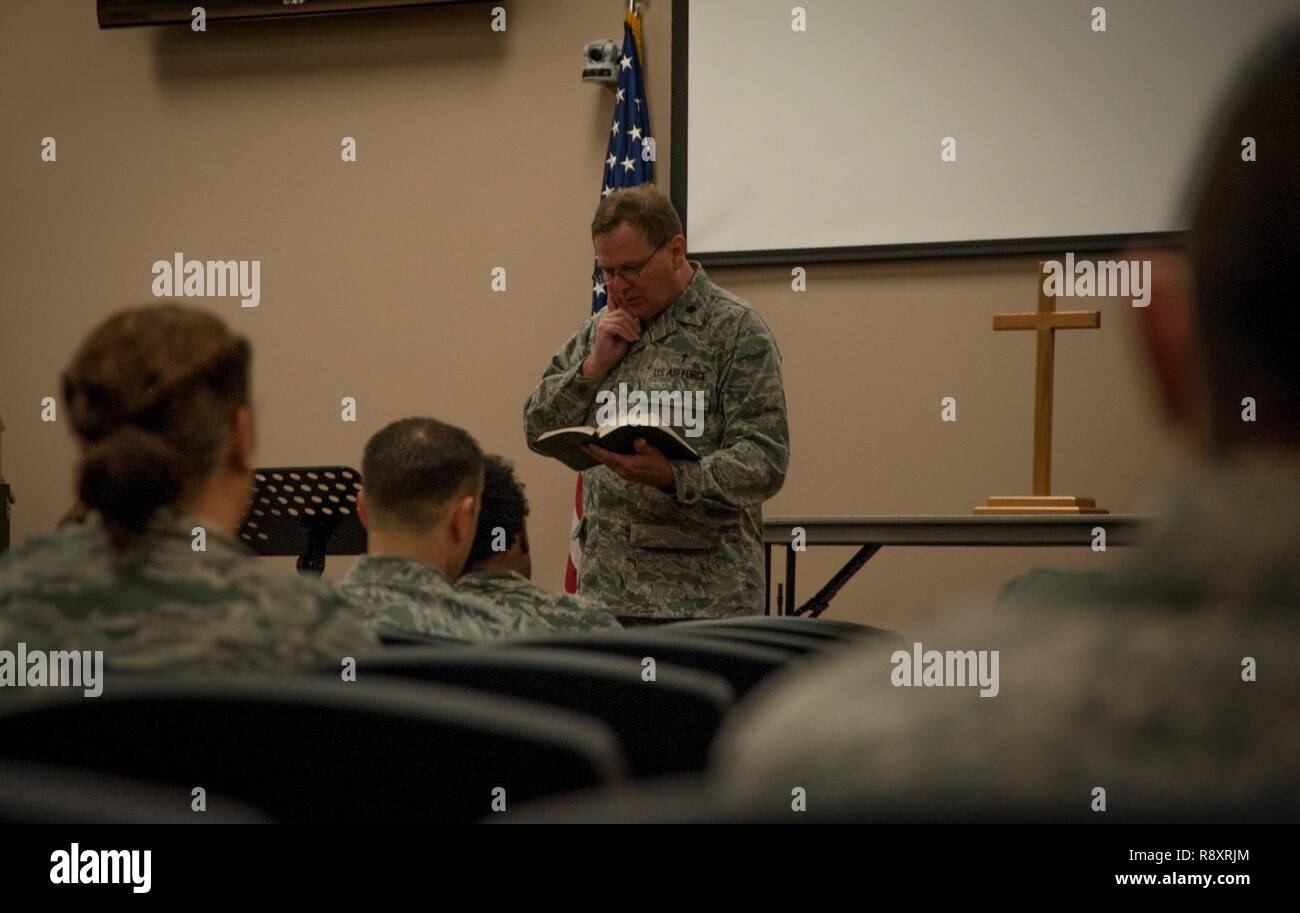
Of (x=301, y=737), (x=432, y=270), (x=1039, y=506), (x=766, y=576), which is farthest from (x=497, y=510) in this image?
(x=432, y=270)

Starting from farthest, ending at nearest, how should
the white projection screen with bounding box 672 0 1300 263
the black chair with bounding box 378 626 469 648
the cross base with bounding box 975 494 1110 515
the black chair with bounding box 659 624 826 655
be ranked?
the white projection screen with bounding box 672 0 1300 263 → the cross base with bounding box 975 494 1110 515 → the black chair with bounding box 659 624 826 655 → the black chair with bounding box 378 626 469 648

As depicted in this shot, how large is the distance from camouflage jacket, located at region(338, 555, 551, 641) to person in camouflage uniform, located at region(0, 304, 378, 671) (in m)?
0.56

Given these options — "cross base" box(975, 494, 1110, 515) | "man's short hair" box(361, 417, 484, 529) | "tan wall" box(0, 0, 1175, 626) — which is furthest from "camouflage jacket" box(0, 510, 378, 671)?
"tan wall" box(0, 0, 1175, 626)

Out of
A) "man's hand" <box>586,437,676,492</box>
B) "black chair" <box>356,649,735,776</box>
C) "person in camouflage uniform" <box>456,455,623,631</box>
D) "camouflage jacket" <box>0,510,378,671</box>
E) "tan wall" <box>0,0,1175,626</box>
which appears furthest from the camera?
"tan wall" <box>0,0,1175,626</box>

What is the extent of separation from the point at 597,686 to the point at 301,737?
31 centimetres

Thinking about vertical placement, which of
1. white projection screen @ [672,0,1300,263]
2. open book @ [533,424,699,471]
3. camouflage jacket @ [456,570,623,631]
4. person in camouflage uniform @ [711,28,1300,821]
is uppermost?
white projection screen @ [672,0,1300,263]

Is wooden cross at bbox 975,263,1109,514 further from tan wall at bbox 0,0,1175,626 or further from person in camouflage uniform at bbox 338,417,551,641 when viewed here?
person in camouflage uniform at bbox 338,417,551,641

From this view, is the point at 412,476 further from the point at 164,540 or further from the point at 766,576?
the point at 766,576

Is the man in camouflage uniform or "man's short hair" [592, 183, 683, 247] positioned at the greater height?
"man's short hair" [592, 183, 683, 247]

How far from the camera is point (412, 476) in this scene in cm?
232

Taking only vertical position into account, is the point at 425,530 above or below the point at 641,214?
below

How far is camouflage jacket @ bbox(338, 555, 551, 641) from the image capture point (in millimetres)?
2084
